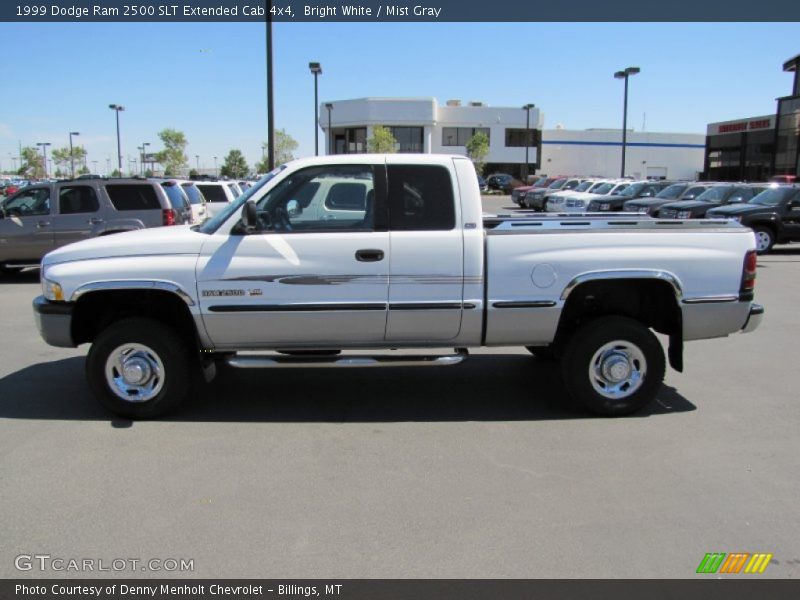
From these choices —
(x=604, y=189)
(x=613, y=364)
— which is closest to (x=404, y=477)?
(x=613, y=364)

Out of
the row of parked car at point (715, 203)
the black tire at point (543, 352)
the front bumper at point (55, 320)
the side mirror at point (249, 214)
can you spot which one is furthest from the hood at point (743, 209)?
the front bumper at point (55, 320)

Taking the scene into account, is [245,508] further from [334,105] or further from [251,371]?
[334,105]

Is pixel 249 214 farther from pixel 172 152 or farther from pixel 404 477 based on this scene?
pixel 172 152

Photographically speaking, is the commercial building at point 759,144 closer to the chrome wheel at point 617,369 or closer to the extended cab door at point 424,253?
the chrome wheel at point 617,369

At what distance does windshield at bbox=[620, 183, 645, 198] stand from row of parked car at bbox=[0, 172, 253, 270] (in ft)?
56.6

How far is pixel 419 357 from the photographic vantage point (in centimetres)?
542

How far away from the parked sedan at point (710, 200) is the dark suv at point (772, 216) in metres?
0.95

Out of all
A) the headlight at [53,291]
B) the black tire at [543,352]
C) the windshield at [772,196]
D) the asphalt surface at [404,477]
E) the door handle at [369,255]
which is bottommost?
the asphalt surface at [404,477]

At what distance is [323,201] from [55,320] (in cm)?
230

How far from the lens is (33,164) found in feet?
366

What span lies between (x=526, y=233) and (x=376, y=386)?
6.99ft

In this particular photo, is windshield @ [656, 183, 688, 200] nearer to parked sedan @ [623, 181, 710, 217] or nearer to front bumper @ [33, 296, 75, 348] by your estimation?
parked sedan @ [623, 181, 710, 217]

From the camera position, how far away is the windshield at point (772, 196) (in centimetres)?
1675

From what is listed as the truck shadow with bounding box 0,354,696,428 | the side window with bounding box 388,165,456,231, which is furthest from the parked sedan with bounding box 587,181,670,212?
the side window with bounding box 388,165,456,231
